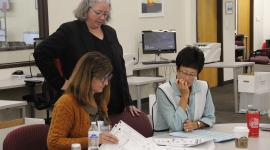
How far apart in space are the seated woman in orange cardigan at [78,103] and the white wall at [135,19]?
13.1ft

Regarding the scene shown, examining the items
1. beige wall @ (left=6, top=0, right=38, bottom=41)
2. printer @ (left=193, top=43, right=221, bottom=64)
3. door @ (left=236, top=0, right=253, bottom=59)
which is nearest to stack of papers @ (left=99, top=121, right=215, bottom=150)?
beige wall @ (left=6, top=0, right=38, bottom=41)

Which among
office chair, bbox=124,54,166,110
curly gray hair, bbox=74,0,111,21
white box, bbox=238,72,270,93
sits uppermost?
curly gray hair, bbox=74,0,111,21

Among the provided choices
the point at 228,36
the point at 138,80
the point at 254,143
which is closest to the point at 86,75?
the point at 254,143

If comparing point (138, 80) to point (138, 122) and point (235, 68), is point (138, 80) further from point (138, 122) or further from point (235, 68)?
point (138, 122)

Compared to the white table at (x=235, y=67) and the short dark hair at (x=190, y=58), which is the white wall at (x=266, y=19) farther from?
the short dark hair at (x=190, y=58)

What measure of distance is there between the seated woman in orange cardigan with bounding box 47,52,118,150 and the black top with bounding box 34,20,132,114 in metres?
0.55

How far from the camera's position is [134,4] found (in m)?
7.31

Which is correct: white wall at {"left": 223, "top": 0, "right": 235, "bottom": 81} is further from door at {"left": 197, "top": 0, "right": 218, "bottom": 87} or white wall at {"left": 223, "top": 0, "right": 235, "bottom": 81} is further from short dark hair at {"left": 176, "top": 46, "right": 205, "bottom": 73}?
short dark hair at {"left": 176, "top": 46, "right": 205, "bottom": 73}

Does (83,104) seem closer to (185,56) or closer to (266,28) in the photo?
(185,56)

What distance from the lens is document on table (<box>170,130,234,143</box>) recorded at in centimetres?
236

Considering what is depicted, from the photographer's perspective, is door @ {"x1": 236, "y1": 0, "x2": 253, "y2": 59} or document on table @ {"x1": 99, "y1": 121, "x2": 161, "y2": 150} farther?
door @ {"x1": 236, "y1": 0, "x2": 253, "y2": 59}

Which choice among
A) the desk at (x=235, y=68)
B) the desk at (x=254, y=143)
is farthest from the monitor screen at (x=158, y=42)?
the desk at (x=254, y=143)

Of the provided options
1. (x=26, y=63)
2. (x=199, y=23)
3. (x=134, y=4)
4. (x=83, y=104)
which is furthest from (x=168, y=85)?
(x=199, y=23)

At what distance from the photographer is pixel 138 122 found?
2.64m
